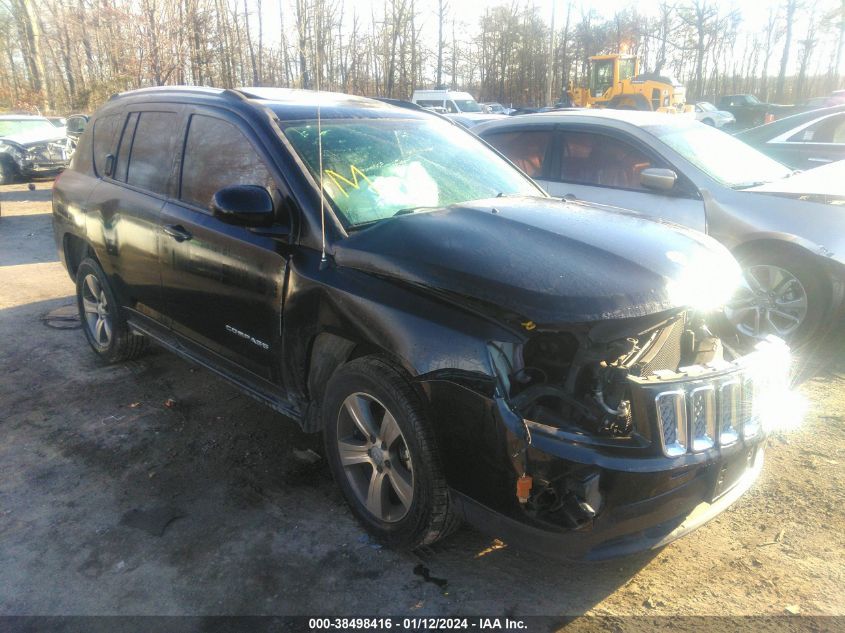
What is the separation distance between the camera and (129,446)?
371 centimetres

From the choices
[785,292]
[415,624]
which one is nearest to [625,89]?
[785,292]

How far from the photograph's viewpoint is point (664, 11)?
5153cm

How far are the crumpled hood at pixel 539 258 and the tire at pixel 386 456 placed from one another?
45 centimetres

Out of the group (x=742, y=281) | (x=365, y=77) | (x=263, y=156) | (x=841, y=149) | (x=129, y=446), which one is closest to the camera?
(x=742, y=281)

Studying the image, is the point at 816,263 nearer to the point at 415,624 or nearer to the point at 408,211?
the point at 408,211

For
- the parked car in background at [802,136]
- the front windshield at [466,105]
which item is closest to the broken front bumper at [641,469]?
the parked car in background at [802,136]

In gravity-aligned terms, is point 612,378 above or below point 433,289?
below

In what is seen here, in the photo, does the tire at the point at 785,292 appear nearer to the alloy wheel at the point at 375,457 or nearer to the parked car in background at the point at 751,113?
the alloy wheel at the point at 375,457

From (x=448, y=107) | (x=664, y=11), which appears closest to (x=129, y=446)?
(x=448, y=107)

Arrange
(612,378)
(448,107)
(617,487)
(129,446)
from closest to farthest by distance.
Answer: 1. (617,487)
2. (612,378)
3. (129,446)
4. (448,107)

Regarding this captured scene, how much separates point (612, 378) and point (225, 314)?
2.08 m

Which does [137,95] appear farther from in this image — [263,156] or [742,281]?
[742,281]

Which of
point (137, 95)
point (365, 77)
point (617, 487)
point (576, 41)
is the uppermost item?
point (576, 41)

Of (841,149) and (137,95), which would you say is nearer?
(137,95)
